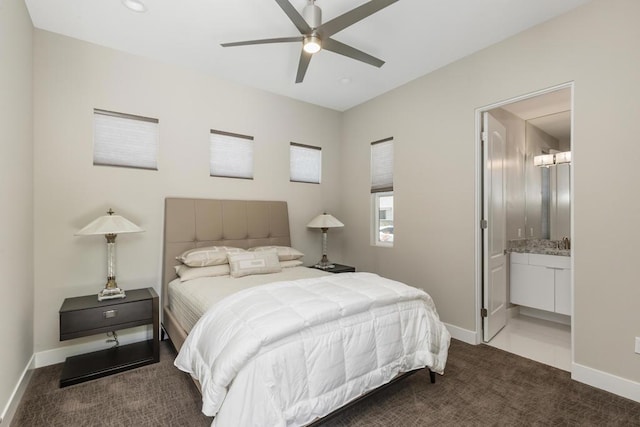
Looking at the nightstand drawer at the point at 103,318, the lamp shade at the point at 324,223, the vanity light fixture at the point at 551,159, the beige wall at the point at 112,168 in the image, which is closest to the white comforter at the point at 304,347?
the nightstand drawer at the point at 103,318

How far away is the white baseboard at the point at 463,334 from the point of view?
2978mm

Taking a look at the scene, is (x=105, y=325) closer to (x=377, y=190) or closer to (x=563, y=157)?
(x=377, y=190)

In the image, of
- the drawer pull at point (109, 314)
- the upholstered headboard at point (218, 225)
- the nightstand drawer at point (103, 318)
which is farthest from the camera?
the upholstered headboard at point (218, 225)

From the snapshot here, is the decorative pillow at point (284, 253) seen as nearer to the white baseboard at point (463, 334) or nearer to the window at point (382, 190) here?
the window at point (382, 190)

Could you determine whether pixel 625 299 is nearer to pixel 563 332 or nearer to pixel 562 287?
pixel 562 287

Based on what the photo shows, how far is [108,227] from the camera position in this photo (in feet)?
8.03

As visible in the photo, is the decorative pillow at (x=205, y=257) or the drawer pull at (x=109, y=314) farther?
the decorative pillow at (x=205, y=257)

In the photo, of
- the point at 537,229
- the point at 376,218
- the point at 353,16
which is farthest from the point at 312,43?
the point at 537,229

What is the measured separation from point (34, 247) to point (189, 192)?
4.41 ft

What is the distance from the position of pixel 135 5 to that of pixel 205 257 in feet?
7.00

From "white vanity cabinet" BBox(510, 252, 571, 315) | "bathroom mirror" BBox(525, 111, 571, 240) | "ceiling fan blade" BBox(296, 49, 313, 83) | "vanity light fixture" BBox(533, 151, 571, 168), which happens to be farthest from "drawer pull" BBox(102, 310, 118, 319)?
"vanity light fixture" BBox(533, 151, 571, 168)

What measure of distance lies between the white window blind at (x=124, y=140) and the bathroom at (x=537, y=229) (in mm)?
3543

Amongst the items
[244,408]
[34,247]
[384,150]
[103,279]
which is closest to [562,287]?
[384,150]

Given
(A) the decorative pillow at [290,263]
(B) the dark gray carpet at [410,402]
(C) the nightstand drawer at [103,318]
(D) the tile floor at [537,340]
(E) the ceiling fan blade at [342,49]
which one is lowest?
(D) the tile floor at [537,340]
